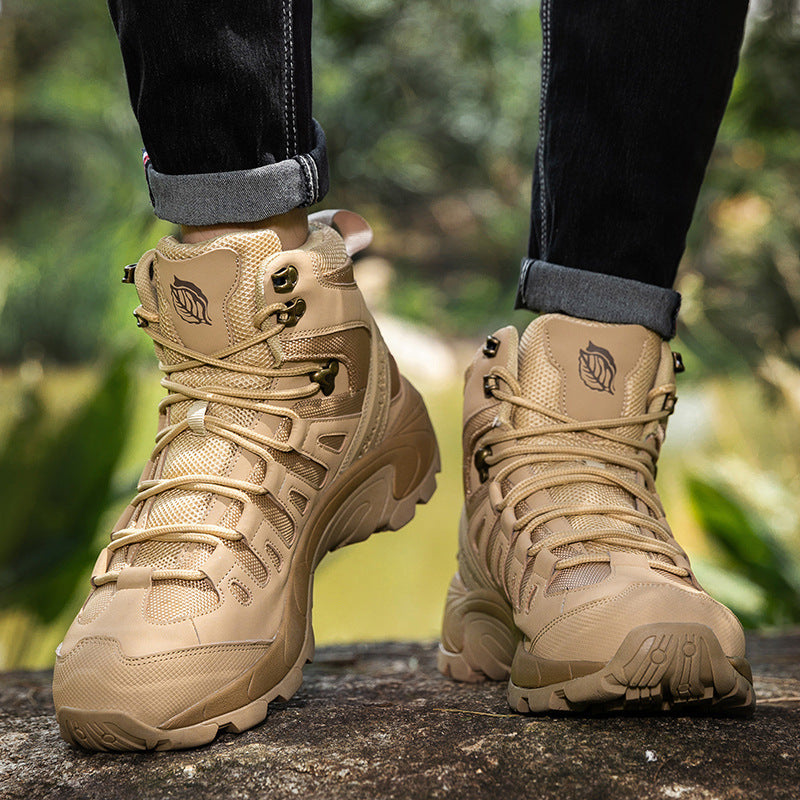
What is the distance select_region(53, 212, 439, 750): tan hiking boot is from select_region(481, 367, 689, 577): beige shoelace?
168 mm

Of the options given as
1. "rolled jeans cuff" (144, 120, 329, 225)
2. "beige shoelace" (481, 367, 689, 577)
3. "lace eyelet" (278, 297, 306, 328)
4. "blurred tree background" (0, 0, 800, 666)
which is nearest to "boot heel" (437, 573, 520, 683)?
"beige shoelace" (481, 367, 689, 577)

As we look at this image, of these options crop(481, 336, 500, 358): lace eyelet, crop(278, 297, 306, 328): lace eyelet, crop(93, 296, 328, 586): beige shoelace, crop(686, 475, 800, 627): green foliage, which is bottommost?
crop(686, 475, 800, 627): green foliage

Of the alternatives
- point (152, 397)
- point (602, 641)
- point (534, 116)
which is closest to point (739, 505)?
point (534, 116)

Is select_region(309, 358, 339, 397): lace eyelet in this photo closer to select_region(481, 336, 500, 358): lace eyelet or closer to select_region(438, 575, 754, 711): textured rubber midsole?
select_region(481, 336, 500, 358): lace eyelet

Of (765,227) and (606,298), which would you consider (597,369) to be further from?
(765,227)

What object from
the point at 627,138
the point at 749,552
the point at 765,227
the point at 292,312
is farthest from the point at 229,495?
the point at 765,227

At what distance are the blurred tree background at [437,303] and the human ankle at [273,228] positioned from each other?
55.7 inches

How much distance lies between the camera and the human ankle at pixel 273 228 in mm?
818

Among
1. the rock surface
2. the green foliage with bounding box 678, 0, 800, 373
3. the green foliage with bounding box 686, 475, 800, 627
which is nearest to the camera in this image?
the rock surface

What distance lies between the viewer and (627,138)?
84 cm

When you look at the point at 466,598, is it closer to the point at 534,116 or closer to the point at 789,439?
the point at 534,116

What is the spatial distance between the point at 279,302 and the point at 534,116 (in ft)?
6.45

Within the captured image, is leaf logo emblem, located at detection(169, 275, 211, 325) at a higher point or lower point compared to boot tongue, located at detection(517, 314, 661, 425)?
higher

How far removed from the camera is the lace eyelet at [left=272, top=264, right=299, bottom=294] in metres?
0.80
